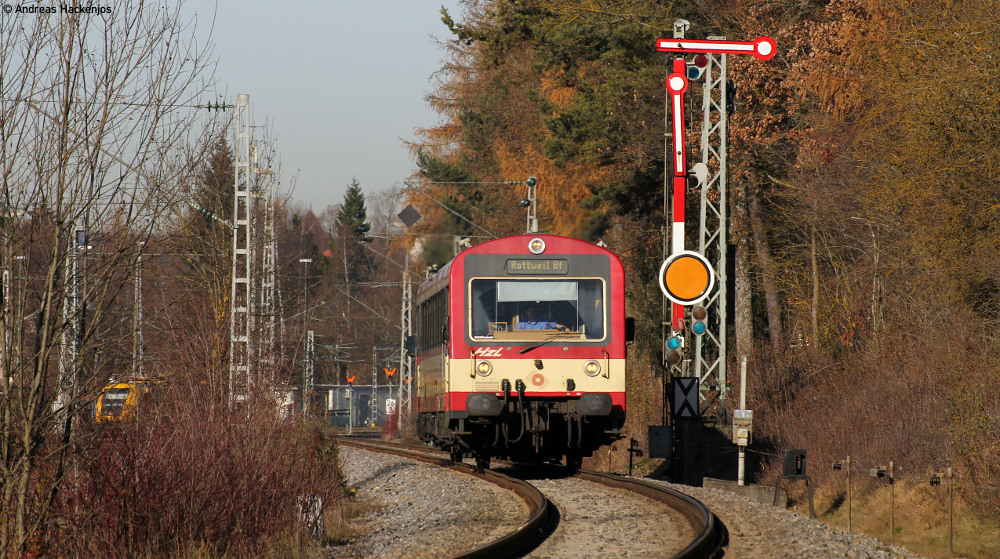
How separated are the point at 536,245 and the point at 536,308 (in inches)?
32.6

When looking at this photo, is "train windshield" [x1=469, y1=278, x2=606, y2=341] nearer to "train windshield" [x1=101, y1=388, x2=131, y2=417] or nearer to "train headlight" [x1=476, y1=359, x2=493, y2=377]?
"train headlight" [x1=476, y1=359, x2=493, y2=377]

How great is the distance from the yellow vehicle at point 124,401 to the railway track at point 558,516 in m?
2.93

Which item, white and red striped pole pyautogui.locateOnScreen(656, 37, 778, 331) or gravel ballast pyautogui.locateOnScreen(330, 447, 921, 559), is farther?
white and red striped pole pyautogui.locateOnScreen(656, 37, 778, 331)

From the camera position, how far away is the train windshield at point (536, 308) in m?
14.6

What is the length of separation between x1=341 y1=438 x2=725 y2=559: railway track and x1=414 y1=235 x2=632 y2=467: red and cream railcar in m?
0.97

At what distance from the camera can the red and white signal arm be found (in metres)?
13.2

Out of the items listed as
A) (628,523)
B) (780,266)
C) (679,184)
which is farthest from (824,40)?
(628,523)

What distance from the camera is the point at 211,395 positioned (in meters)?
11.7

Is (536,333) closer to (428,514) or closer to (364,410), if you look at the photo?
(428,514)

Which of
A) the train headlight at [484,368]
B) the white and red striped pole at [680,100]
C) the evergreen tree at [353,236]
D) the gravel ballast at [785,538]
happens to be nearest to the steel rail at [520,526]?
the train headlight at [484,368]

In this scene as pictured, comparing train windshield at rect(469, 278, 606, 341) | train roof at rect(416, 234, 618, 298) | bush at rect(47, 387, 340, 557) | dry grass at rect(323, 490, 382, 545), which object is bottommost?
dry grass at rect(323, 490, 382, 545)

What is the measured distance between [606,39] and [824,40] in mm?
6906

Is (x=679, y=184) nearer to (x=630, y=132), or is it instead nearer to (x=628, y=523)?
(x=628, y=523)

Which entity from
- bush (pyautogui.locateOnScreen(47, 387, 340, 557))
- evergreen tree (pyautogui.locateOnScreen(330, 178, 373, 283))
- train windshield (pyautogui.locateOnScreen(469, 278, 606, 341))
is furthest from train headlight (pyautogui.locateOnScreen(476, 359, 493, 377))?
A: evergreen tree (pyautogui.locateOnScreen(330, 178, 373, 283))
